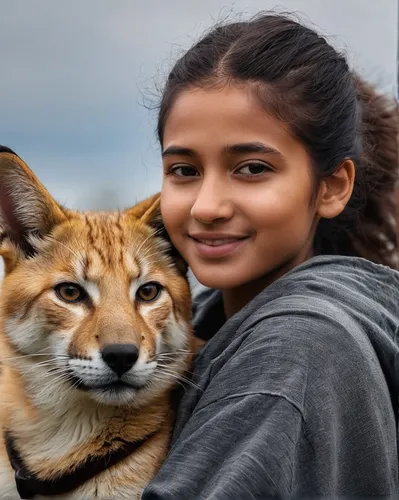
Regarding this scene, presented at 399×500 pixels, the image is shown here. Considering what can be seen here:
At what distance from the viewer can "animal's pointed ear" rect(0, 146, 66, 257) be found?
265cm

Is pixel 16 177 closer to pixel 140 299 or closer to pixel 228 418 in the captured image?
pixel 140 299

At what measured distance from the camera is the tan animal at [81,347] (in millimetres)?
2383

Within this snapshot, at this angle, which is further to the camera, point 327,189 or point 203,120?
point 327,189

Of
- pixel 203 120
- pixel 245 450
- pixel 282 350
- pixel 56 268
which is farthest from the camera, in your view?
pixel 56 268

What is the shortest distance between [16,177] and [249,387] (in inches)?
50.0

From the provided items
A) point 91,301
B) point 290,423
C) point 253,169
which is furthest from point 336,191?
point 290,423

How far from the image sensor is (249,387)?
1860mm

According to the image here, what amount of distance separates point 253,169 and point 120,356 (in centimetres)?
73

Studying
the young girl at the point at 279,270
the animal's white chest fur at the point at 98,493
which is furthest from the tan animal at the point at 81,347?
the young girl at the point at 279,270

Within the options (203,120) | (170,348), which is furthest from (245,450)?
(203,120)

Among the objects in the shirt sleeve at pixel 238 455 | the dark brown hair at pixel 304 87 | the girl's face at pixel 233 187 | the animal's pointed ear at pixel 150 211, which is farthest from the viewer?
the animal's pointed ear at pixel 150 211

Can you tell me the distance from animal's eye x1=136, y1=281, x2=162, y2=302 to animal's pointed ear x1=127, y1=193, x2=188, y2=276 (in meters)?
0.21

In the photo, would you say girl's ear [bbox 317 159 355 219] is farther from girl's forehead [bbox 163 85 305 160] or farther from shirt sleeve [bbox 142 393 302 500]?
shirt sleeve [bbox 142 393 302 500]

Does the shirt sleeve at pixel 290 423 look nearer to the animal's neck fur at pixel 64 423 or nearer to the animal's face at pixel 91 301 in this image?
the animal's face at pixel 91 301
